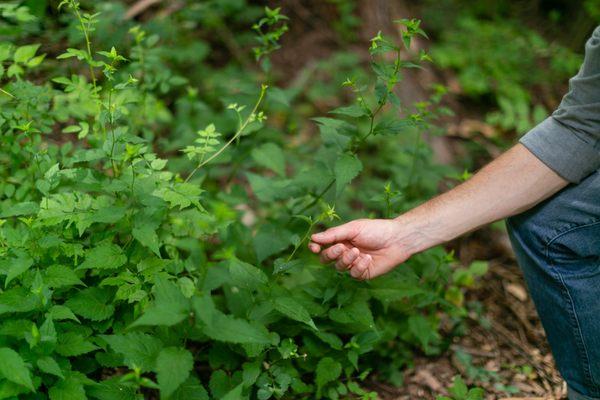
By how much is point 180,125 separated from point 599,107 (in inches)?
83.6

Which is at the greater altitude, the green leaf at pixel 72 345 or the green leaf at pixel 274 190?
the green leaf at pixel 274 190

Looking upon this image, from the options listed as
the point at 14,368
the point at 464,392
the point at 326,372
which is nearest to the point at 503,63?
the point at 464,392

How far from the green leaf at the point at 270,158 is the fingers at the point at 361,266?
0.80m

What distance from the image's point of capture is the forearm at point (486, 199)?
1901mm

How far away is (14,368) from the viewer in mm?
1461

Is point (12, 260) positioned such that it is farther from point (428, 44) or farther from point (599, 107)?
point (428, 44)

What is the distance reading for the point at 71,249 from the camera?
1.82m

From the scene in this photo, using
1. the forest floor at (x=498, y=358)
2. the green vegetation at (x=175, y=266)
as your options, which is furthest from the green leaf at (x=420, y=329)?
the forest floor at (x=498, y=358)

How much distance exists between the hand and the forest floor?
2.13ft

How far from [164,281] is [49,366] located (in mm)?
393

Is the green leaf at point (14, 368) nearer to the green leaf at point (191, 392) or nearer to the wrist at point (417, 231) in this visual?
the green leaf at point (191, 392)

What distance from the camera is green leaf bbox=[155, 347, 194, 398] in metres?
1.46

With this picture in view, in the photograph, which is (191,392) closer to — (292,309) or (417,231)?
(292,309)

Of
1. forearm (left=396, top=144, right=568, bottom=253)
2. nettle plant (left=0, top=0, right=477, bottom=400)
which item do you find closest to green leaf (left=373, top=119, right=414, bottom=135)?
nettle plant (left=0, top=0, right=477, bottom=400)
